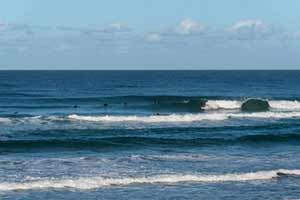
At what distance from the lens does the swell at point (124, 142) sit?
104ft

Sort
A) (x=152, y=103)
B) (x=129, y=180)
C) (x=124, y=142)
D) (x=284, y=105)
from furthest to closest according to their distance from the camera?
(x=152, y=103)
(x=284, y=105)
(x=124, y=142)
(x=129, y=180)

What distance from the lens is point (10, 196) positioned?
68.1 ft

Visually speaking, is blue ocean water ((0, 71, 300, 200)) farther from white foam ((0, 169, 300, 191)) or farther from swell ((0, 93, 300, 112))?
swell ((0, 93, 300, 112))

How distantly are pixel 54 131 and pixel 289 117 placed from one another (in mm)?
19214

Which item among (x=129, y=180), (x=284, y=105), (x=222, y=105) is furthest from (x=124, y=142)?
(x=284, y=105)

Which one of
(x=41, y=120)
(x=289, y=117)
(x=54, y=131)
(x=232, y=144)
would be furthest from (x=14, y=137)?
(x=289, y=117)

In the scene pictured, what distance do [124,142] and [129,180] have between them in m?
10.0

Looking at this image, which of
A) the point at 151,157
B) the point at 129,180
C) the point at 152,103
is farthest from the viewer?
the point at 152,103

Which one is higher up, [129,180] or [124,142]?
[124,142]

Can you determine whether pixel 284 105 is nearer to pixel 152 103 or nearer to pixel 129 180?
pixel 152 103

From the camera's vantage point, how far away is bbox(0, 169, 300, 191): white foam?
22198 mm

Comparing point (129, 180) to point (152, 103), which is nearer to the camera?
Answer: point (129, 180)

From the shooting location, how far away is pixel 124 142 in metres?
33.2

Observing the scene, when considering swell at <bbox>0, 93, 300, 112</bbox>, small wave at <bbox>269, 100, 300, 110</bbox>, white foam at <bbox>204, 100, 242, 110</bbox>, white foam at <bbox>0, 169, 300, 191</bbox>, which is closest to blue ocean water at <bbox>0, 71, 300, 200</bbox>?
white foam at <bbox>0, 169, 300, 191</bbox>
